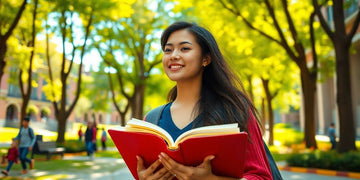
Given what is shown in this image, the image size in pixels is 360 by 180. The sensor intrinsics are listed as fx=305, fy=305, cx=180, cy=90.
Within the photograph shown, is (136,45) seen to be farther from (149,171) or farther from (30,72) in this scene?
(149,171)

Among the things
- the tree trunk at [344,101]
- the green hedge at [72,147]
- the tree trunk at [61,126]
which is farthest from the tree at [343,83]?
the tree trunk at [61,126]

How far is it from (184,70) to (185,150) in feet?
2.08

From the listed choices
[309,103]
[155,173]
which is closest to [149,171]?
[155,173]

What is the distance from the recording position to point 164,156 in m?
1.54

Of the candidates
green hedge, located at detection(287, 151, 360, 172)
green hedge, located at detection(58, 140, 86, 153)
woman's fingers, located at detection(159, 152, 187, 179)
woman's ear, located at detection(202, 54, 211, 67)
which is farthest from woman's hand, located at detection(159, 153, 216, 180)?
green hedge, located at detection(58, 140, 86, 153)

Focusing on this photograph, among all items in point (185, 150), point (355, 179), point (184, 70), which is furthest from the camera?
point (355, 179)

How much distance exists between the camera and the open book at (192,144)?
1.42 metres

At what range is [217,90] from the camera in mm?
2025

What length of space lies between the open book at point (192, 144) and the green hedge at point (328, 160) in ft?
31.3

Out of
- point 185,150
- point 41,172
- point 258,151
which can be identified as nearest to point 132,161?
point 185,150

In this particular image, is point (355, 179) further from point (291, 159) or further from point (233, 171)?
point (233, 171)

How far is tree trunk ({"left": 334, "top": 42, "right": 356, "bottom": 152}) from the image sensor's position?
10078 millimetres

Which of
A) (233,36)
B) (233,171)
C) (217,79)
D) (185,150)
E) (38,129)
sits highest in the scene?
(233,36)

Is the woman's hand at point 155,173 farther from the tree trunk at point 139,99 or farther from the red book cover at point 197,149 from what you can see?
the tree trunk at point 139,99
